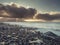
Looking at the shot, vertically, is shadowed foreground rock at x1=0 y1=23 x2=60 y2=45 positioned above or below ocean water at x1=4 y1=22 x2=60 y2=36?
below

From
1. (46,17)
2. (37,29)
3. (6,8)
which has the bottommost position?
(37,29)

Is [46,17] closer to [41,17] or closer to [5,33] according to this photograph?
[41,17]

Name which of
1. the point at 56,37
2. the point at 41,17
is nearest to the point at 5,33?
the point at 41,17

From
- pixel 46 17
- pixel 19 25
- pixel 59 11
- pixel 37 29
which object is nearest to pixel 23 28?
pixel 19 25

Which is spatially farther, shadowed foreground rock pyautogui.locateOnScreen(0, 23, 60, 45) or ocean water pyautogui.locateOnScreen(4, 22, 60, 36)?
ocean water pyautogui.locateOnScreen(4, 22, 60, 36)

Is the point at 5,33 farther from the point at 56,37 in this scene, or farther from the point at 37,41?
the point at 56,37

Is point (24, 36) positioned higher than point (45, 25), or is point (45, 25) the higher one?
point (45, 25)

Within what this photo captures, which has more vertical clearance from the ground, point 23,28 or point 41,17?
point 41,17

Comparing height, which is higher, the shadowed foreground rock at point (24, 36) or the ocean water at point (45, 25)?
the ocean water at point (45, 25)

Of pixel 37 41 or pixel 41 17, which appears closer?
pixel 37 41

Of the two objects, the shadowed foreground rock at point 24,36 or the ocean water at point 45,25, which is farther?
the ocean water at point 45,25
